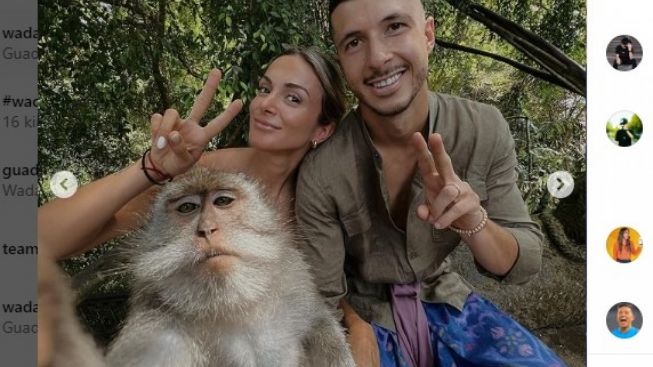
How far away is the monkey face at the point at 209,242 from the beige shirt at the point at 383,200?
9 centimetres

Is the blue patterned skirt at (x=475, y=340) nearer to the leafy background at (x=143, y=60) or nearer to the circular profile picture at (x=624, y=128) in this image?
the leafy background at (x=143, y=60)

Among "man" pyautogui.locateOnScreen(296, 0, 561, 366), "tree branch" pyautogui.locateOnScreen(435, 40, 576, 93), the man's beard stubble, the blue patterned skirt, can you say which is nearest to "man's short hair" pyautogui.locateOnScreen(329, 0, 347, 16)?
"man" pyautogui.locateOnScreen(296, 0, 561, 366)

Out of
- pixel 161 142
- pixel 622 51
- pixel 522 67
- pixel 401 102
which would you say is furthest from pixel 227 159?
pixel 622 51

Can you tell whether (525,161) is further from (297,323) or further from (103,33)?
(103,33)

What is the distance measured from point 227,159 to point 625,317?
75 centimetres

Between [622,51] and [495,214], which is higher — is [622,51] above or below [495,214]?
above

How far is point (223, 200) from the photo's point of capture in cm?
105

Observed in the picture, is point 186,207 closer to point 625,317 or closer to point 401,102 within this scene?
point 401,102

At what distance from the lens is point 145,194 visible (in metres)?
1.05

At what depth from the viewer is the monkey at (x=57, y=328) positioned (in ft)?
3.29

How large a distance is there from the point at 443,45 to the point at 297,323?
0.58m

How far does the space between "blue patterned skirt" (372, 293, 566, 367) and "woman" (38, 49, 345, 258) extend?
350 mm

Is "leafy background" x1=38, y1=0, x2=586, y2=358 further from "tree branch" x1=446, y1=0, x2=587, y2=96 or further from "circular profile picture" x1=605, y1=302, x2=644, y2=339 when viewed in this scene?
"circular profile picture" x1=605, y1=302, x2=644, y2=339

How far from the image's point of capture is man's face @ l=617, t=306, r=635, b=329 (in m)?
1.07
